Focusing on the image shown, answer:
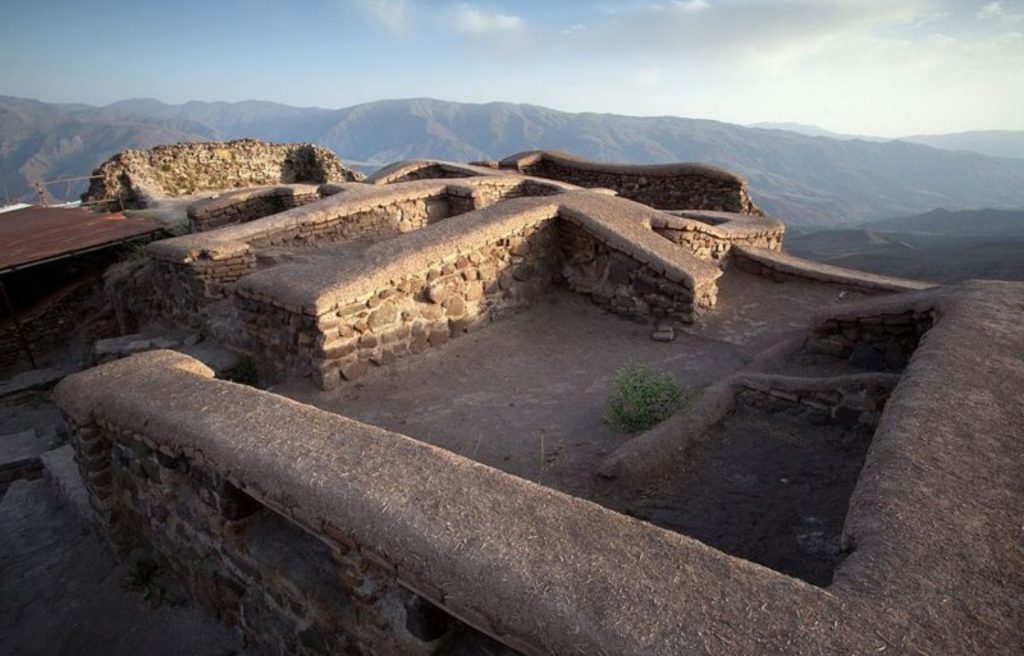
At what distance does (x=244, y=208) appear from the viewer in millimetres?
10125

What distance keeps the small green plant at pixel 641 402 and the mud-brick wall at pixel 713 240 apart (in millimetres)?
3344

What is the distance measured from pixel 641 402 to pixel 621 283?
243cm

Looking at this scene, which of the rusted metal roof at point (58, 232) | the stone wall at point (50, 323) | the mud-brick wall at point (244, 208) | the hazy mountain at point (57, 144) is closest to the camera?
the rusted metal roof at point (58, 232)

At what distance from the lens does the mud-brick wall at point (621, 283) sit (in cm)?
611

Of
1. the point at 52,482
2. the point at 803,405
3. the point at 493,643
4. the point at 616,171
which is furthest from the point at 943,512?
the point at 616,171

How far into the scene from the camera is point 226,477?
8.57ft

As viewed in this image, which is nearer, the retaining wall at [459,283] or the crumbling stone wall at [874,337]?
the crumbling stone wall at [874,337]

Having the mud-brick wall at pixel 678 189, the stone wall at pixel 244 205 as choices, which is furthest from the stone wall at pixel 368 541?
the mud-brick wall at pixel 678 189

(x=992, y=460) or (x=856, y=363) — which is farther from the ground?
(x=992, y=460)

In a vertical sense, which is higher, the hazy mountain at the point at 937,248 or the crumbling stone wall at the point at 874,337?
the crumbling stone wall at the point at 874,337

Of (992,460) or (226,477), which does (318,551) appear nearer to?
(226,477)

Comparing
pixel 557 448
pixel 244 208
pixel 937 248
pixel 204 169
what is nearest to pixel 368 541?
pixel 557 448

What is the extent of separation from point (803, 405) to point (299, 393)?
3.94 meters

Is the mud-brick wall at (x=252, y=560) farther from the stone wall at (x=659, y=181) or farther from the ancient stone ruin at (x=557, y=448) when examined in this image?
the stone wall at (x=659, y=181)
